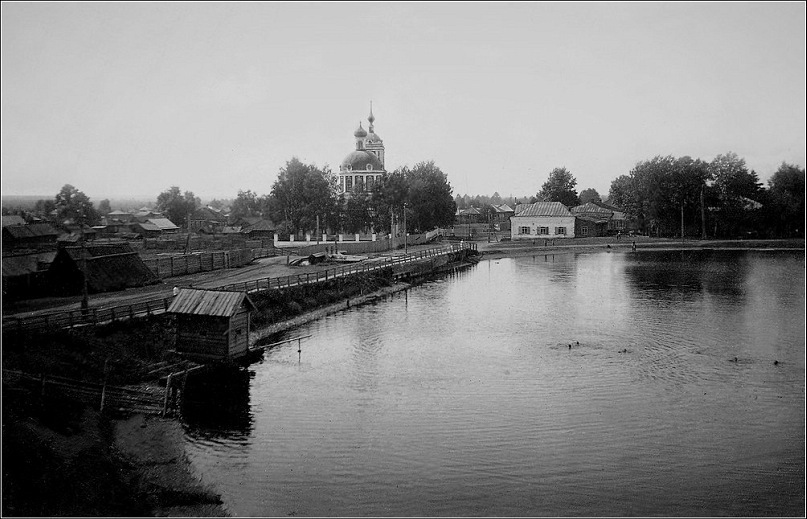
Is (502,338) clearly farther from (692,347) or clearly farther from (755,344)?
(755,344)

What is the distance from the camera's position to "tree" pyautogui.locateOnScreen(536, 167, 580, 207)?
283 ft

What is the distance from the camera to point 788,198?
82.6 ft

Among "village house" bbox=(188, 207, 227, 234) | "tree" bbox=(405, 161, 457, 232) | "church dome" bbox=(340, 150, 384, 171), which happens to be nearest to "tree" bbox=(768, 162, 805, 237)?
"tree" bbox=(405, 161, 457, 232)

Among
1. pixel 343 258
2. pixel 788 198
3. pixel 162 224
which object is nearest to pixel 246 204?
pixel 162 224

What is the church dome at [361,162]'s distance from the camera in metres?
77.5

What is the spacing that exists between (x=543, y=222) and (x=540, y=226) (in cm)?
56

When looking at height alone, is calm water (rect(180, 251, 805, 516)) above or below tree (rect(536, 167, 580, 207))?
below

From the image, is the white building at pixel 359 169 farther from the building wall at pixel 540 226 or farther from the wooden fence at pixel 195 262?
the wooden fence at pixel 195 262

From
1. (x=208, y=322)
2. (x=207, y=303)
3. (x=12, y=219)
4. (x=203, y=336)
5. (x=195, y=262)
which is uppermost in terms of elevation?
(x=12, y=219)

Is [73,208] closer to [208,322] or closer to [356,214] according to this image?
[208,322]

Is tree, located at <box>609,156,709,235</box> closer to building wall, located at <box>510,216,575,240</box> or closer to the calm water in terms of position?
building wall, located at <box>510,216,575,240</box>

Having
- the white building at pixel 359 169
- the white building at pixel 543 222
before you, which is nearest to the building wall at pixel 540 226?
the white building at pixel 543 222

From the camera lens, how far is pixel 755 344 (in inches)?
866

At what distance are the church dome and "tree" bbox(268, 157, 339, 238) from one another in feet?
62.3
